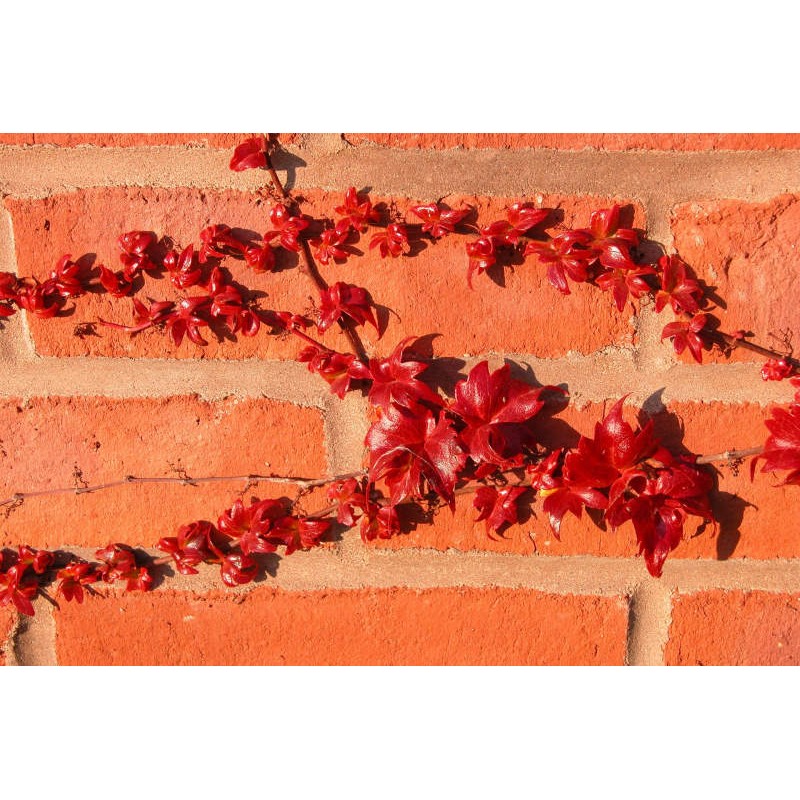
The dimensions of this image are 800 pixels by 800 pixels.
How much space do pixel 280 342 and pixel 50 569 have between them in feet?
0.94

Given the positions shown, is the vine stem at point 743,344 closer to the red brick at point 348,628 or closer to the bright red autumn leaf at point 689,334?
the bright red autumn leaf at point 689,334

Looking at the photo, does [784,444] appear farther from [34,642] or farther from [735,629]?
[34,642]

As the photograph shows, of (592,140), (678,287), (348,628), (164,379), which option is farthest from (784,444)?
(164,379)

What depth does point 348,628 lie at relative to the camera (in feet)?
1.86

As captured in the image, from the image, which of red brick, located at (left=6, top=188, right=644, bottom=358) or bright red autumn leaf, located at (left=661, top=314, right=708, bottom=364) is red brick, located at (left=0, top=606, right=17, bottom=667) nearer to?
red brick, located at (left=6, top=188, right=644, bottom=358)

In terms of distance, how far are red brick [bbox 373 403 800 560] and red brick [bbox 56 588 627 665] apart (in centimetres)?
5

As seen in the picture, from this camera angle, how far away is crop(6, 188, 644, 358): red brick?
1.68 feet

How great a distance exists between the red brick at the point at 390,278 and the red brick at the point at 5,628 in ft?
0.99

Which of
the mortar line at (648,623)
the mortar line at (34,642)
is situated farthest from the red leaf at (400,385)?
the mortar line at (34,642)

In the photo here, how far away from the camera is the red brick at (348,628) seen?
551mm

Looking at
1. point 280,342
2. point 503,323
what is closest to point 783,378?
point 503,323

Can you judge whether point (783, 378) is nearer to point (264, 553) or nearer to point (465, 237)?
point (465, 237)

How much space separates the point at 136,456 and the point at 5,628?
0.67 ft

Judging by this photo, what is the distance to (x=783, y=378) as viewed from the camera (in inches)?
19.6
